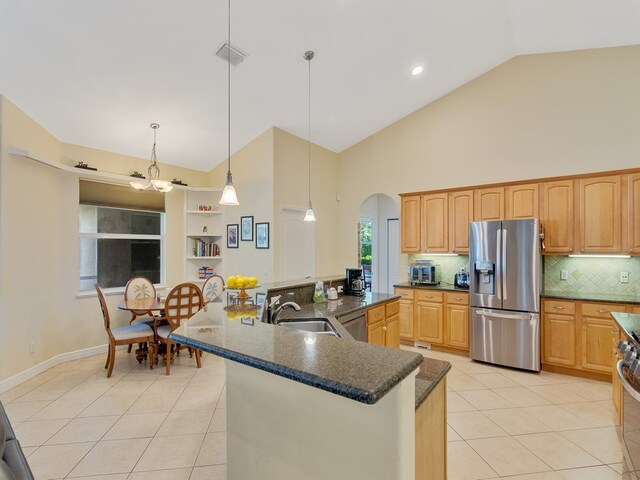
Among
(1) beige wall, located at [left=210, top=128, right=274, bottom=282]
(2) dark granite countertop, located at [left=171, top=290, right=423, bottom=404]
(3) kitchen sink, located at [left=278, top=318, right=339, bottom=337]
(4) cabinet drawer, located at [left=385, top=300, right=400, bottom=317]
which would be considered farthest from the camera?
(1) beige wall, located at [left=210, top=128, right=274, bottom=282]

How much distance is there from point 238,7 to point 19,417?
4.04 meters

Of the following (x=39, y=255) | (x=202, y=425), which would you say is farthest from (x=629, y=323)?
(x=39, y=255)

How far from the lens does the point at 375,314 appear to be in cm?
319

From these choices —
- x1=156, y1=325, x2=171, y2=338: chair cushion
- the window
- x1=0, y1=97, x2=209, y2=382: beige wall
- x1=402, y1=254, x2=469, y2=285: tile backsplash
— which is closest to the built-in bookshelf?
the window

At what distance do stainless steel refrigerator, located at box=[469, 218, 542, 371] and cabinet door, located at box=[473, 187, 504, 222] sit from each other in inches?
13.2

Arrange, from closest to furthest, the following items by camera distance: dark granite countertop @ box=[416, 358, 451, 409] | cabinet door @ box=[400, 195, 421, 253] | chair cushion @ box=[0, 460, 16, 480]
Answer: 1. chair cushion @ box=[0, 460, 16, 480]
2. dark granite countertop @ box=[416, 358, 451, 409]
3. cabinet door @ box=[400, 195, 421, 253]

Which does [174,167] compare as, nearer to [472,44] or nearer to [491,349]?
[472,44]

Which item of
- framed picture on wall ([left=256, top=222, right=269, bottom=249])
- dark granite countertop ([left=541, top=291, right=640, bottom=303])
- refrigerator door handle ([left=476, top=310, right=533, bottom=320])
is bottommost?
refrigerator door handle ([left=476, top=310, right=533, bottom=320])

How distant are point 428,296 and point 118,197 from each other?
15.6ft

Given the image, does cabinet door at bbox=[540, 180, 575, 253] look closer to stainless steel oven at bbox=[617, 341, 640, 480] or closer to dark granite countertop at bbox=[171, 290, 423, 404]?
stainless steel oven at bbox=[617, 341, 640, 480]

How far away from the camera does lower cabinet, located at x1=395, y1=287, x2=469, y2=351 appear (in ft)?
13.6

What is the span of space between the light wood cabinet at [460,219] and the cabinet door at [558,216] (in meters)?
0.84

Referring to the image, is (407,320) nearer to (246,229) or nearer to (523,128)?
(246,229)

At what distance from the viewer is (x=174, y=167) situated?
511cm
